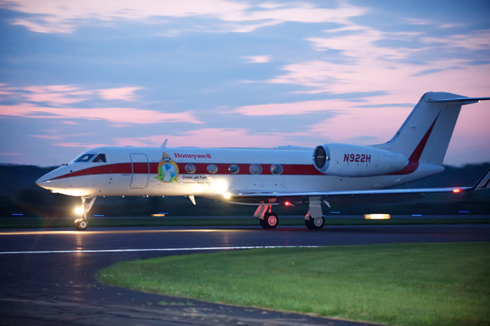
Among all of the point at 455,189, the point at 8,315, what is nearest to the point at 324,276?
the point at 8,315

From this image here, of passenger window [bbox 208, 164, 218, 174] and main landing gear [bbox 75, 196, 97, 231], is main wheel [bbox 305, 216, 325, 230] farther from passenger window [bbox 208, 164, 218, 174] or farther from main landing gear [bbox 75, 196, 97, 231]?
main landing gear [bbox 75, 196, 97, 231]

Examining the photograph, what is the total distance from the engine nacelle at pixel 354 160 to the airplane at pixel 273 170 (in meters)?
0.05

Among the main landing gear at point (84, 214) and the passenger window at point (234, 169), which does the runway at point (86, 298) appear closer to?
the main landing gear at point (84, 214)

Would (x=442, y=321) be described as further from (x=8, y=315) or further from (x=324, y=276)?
(x=8, y=315)

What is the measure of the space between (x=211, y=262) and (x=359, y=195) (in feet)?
50.9

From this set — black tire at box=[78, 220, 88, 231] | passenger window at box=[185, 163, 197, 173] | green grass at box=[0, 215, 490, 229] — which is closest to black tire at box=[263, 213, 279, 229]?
green grass at box=[0, 215, 490, 229]

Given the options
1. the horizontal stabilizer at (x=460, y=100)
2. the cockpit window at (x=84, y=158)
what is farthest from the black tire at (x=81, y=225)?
the horizontal stabilizer at (x=460, y=100)

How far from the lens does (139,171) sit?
27703 mm

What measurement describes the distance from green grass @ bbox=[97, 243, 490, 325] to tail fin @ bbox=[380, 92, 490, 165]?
60.2ft

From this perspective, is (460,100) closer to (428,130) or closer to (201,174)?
(428,130)

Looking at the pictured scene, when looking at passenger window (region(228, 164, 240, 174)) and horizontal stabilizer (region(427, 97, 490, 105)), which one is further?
horizontal stabilizer (region(427, 97, 490, 105))

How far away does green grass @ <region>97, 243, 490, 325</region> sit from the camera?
8.30 meters

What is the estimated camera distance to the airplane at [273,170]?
2717 cm

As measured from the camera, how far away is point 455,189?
84.7ft
